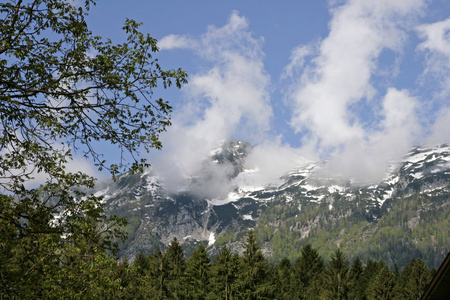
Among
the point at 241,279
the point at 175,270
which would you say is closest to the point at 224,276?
the point at 241,279

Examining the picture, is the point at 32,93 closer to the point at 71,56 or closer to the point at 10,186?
the point at 71,56

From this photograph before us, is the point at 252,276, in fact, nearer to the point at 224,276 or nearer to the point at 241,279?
the point at 241,279

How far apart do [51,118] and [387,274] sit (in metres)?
48.4

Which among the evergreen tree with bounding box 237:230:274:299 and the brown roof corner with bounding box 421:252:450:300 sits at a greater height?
the evergreen tree with bounding box 237:230:274:299

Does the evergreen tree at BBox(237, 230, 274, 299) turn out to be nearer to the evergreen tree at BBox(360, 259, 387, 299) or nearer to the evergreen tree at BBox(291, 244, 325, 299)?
the evergreen tree at BBox(291, 244, 325, 299)

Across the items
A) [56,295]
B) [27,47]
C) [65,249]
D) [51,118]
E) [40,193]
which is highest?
[27,47]

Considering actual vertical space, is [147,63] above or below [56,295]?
above

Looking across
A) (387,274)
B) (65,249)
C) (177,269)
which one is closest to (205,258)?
(177,269)

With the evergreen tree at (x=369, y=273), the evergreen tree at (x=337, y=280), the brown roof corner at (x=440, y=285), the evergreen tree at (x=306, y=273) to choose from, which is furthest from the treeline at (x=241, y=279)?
the brown roof corner at (x=440, y=285)

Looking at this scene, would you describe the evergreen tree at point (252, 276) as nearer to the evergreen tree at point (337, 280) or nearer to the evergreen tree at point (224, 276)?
the evergreen tree at point (224, 276)

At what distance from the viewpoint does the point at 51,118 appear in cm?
1095

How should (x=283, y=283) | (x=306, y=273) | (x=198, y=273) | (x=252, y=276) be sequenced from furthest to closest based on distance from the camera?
1. (x=283, y=283)
2. (x=306, y=273)
3. (x=198, y=273)
4. (x=252, y=276)

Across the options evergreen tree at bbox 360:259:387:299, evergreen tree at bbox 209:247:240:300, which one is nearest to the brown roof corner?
evergreen tree at bbox 209:247:240:300

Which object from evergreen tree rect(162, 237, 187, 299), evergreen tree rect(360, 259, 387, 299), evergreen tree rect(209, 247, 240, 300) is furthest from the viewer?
evergreen tree rect(360, 259, 387, 299)
